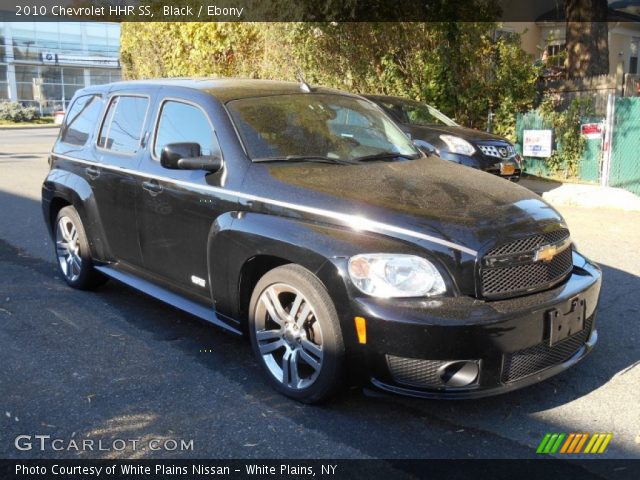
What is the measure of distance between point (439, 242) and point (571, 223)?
6034mm

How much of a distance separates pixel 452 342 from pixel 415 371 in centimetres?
25

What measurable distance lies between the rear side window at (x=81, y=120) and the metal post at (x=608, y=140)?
851cm

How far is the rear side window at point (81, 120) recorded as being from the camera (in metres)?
5.64

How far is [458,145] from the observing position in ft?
33.0

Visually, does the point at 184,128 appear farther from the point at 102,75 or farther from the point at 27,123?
the point at 102,75

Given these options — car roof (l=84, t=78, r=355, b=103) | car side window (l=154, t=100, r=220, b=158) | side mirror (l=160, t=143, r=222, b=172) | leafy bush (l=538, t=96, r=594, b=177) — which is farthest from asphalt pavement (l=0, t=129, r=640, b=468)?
leafy bush (l=538, t=96, r=594, b=177)

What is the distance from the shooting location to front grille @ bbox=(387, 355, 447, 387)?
10.6ft

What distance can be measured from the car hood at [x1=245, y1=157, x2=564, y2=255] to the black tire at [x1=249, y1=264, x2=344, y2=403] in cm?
43

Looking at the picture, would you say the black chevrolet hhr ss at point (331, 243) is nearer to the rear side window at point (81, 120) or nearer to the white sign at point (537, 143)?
the rear side window at point (81, 120)

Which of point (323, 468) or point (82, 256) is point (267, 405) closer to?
point (323, 468)

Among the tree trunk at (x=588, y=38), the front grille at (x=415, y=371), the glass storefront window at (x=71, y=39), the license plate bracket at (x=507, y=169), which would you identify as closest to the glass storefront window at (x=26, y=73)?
the glass storefront window at (x=71, y=39)

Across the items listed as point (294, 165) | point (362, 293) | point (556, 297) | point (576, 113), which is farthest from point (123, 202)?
point (576, 113)

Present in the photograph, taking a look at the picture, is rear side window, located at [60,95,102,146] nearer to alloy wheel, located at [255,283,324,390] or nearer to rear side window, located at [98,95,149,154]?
rear side window, located at [98,95,149,154]

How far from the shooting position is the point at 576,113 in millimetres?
11828
